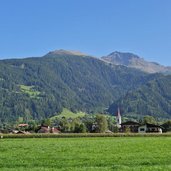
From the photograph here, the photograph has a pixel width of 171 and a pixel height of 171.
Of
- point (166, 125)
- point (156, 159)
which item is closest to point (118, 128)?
point (166, 125)

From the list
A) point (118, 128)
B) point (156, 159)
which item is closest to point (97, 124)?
point (118, 128)

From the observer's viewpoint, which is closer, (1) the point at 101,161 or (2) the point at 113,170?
(2) the point at 113,170

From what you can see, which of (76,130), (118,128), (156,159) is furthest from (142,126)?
(156,159)

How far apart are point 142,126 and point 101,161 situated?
160m

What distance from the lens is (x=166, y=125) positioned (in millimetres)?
198125

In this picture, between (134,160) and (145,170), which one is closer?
(145,170)

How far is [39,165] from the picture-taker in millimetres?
25781

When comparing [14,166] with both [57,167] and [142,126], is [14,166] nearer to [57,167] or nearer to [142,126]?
[57,167]

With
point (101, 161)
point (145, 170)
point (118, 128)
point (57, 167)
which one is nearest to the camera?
point (145, 170)

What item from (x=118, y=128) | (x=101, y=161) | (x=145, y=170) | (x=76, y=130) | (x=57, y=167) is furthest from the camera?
(x=118, y=128)

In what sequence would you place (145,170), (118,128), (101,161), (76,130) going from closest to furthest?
(145,170) → (101,161) → (76,130) → (118,128)

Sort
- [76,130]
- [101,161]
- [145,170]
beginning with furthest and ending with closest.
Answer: [76,130] < [101,161] < [145,170]

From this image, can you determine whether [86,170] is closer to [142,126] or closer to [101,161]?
[101,161]

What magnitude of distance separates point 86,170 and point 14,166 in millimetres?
5565
